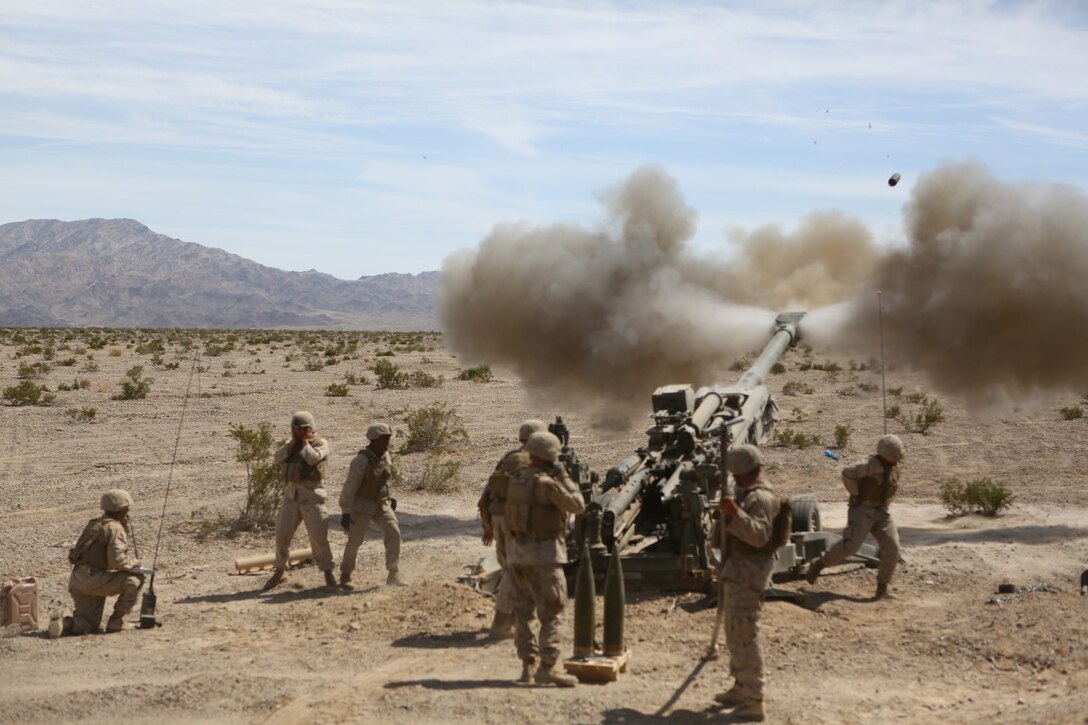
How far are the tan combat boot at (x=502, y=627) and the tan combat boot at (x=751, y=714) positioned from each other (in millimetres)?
2409

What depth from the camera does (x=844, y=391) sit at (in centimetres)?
2870

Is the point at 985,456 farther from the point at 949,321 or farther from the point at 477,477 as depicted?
the point at 477,477

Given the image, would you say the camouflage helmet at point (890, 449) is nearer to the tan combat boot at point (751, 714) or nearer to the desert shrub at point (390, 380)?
the tan combat boot at point (751, 714)

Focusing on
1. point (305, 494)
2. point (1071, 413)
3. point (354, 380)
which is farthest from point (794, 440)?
point (354, 380)

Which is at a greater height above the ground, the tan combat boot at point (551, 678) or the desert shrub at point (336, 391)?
the desert shrub at point (336, 391)

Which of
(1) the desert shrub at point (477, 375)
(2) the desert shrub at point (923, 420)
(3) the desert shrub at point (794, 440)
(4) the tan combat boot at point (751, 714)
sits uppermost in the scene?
(1) the desert shrub at point (477, 375)

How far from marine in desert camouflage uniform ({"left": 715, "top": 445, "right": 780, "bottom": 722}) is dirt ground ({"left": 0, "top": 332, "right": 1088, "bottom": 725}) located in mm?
224

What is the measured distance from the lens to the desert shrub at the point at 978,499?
1402 cm

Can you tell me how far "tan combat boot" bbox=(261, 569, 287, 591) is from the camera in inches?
442

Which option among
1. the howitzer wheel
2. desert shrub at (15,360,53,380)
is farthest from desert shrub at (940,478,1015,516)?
desert shrub at (15,360,53,380)

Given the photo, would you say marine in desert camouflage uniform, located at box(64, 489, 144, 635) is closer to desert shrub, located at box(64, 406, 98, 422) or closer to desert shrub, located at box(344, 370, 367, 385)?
desert shrub, located at box(64, 406, 98, 422)

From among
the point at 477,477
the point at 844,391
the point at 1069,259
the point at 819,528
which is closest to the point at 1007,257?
the point at 1069,259

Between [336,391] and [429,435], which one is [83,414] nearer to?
[336,391]

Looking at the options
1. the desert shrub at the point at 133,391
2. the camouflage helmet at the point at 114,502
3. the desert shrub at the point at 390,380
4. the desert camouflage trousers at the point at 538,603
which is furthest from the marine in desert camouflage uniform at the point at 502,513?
the desert shrub at the point at 390,380
